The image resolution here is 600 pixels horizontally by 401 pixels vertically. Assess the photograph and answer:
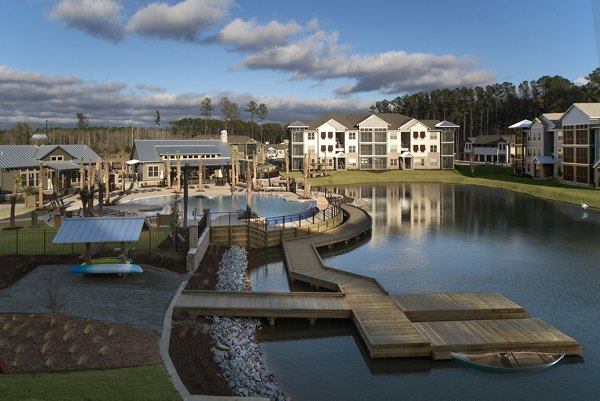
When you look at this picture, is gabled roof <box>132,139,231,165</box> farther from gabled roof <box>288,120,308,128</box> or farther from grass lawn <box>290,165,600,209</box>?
gabled roof <box>288,120,308,128</box>

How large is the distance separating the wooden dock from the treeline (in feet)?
385

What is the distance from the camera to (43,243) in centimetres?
2627

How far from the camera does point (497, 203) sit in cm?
5500

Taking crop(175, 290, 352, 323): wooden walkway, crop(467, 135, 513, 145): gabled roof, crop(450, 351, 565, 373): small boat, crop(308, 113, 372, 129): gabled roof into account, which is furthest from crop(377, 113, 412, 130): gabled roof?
crop(450, 351, 565, 373): small boat

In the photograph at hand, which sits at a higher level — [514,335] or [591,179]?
[591,179]

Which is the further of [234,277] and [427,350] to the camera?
[234,277]

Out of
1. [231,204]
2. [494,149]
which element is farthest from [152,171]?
[494,149]

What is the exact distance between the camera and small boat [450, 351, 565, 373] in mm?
15633

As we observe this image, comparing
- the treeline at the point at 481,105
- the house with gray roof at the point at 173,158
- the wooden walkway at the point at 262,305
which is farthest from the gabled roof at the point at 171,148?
the treeline at the point at 481,105

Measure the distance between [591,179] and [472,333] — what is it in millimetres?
52159

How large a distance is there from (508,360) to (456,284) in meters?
9.04

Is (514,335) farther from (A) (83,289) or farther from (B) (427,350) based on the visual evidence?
(A) (83,289)

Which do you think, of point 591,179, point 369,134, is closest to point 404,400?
point 591,179

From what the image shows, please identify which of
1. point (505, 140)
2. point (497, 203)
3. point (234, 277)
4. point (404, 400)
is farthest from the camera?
Result: point (505, 140)
